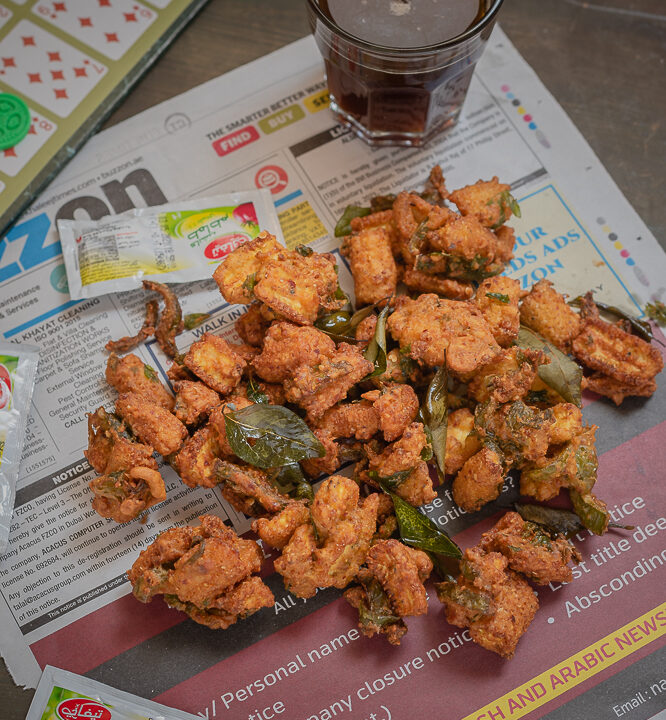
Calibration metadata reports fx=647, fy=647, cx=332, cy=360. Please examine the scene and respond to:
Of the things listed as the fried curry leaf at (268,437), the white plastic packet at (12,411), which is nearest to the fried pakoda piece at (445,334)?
the fried curry leaf at (268,437)

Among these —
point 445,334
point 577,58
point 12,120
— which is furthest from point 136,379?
point 577,58

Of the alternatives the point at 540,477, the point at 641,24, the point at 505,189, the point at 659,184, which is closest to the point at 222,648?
the point at 540,477

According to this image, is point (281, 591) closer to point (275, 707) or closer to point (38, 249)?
point (275, 707)

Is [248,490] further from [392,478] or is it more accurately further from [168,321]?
[168,321]

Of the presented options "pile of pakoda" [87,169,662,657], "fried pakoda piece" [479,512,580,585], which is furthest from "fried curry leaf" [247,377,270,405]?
"fried pakoda piece" [479,512,580,585]

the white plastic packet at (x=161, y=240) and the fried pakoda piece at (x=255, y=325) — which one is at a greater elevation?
the white plastic packet at (x=161, y=240)

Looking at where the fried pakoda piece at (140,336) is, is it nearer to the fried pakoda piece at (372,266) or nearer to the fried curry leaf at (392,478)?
the fried pakoda piece at (372,266)

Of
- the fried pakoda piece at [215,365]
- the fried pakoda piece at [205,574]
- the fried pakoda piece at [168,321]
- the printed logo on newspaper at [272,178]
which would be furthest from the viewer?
the printed logo on newspaper at [272,178]
